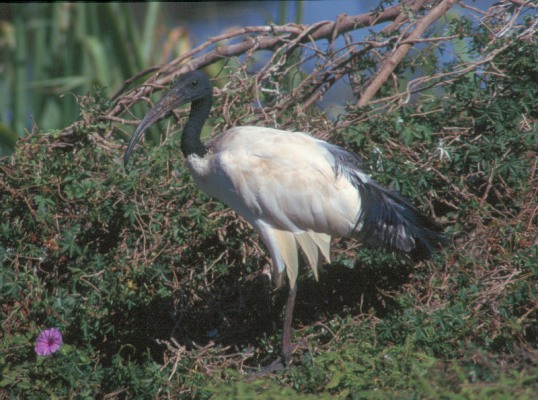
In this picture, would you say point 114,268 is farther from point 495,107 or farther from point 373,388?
point 495,107

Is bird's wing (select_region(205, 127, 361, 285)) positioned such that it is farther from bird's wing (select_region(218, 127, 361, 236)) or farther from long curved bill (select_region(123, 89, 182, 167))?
long curved bill (select_region(123, 89, 182, 167))

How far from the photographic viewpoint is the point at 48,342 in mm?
4367

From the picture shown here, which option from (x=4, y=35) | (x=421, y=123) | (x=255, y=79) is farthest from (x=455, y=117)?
(x=4, y=35)

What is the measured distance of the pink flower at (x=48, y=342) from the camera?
4324mm

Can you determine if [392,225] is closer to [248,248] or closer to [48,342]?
[248,248]

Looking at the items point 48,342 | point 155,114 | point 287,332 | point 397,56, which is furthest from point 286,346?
point 397,56

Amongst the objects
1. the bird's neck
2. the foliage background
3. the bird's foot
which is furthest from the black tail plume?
the bird's neck

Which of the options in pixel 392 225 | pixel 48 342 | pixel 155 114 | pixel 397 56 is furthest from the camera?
pixel 397 56

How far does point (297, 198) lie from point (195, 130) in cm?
70

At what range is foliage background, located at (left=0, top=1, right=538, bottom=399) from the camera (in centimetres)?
426

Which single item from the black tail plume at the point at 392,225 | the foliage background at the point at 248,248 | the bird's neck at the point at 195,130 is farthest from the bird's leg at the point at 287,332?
the bird's neck at the point at 195,130

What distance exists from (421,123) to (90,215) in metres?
2.00

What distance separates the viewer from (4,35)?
938cm

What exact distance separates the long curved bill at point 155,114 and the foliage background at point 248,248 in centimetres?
28
